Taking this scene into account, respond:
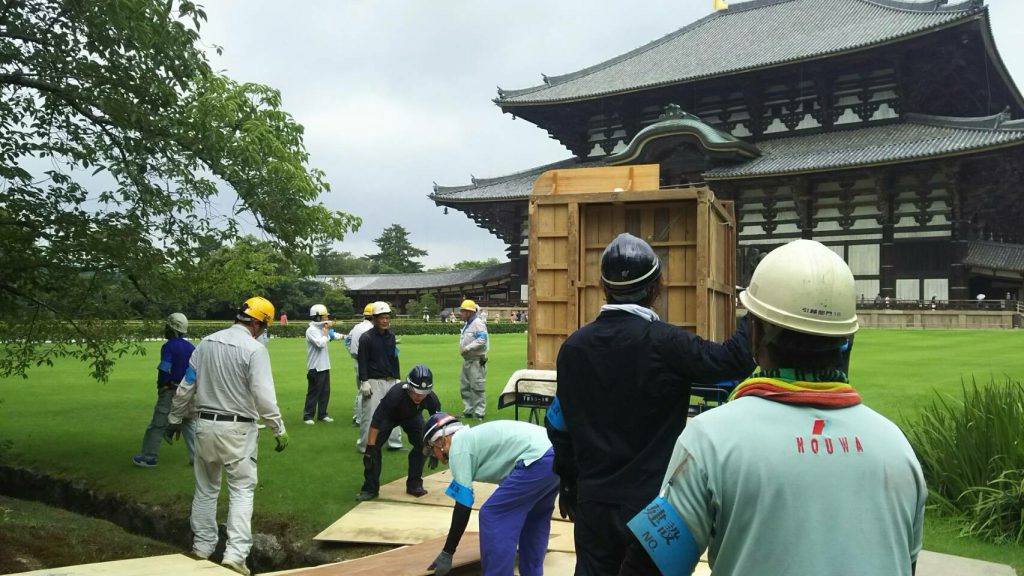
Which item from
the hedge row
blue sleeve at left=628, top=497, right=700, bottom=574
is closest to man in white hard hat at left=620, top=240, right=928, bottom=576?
blue sleeve at left=628, top=497, right=700, bottom=574

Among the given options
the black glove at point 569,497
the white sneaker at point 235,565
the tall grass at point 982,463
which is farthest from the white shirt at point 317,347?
the black glove at point 569,497

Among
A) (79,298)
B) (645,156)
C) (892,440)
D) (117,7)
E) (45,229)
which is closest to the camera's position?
(892,440)

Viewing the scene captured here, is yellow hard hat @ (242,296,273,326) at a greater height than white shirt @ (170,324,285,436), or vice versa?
yellow hard hat @ (242,296,273,326)

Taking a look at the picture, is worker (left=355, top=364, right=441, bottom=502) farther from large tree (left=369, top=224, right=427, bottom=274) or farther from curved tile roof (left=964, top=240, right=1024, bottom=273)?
large tree (left=369, top=224, right=427, bottom=274)

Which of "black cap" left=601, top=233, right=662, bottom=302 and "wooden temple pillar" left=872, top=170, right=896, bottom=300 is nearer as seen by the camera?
"black cap" left=601, top=233, right=662, bottom=302

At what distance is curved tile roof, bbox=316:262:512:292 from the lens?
38750mm

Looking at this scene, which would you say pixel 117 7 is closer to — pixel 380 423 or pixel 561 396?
pixel 380 423

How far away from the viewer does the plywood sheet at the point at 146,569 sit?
432cm

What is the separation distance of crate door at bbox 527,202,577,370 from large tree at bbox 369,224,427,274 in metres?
66.4

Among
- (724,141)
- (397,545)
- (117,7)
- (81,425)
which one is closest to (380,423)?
(397,545)

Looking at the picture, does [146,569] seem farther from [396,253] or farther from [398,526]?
[396,253]

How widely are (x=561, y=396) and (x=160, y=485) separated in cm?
645

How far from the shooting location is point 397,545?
5.88 m

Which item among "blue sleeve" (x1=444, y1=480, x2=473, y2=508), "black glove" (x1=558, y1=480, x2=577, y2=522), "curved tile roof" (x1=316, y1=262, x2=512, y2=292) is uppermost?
"curved tile roof" (x1=316, y1=262, x2=512, y2=292)
